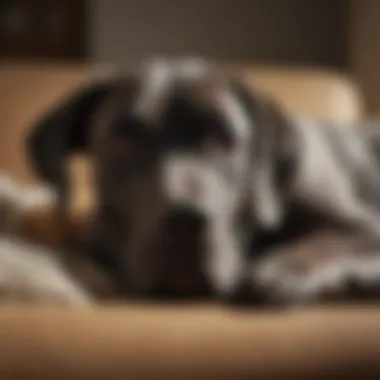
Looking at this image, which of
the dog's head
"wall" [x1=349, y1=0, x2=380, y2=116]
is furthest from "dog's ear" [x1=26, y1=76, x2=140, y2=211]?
"wall" [x1=349, y1=0, x2=380, y2=116]

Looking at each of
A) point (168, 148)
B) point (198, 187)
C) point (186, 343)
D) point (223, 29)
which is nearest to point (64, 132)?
point (168, 148)

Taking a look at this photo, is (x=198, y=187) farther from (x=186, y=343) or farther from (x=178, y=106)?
(x=186, y=343)

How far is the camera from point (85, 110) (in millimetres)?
1522

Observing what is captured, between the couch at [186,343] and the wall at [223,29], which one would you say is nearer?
the couch at [186,343]

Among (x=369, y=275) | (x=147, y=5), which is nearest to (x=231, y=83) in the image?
(x=369, y=275)

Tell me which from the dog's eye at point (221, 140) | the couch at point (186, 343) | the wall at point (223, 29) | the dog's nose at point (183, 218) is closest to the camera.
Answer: the couch at point (186, 343)

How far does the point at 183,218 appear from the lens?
1.30 meters

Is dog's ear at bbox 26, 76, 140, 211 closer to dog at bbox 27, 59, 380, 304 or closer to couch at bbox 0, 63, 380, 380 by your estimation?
dog at bbox 27, 59, 380, 304

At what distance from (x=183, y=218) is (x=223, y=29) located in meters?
2.52

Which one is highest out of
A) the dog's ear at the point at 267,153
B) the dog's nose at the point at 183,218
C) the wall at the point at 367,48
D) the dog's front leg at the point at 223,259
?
the wall at the point at 367,48

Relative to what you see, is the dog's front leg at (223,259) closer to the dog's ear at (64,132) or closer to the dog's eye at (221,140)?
the dog's eye at (221,140)

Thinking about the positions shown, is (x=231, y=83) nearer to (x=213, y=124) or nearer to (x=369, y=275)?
(x=213, y=124)

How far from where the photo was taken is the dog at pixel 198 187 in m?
1.31

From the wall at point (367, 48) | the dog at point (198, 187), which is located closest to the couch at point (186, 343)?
the dog at point (198, 187)
